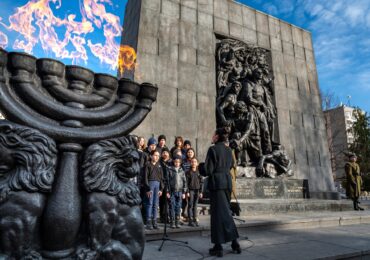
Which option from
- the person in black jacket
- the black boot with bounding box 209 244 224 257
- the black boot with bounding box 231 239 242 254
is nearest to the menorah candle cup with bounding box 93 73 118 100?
the person in black jacket

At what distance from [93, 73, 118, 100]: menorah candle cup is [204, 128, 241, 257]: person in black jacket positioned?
222 centimetres

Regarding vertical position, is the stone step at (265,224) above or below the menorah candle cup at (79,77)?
below

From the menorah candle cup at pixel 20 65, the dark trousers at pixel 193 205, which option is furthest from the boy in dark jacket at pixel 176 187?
the menorah candle cup at pixel 20 65

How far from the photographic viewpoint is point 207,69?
9.61 meters

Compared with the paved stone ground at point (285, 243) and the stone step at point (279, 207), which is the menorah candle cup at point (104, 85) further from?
the stone step at point (279, 207)

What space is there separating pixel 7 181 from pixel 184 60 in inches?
320

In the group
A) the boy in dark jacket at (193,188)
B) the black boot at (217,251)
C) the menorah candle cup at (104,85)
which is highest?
the menorah candle cup at (104,85)

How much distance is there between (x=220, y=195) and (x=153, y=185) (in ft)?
5.58

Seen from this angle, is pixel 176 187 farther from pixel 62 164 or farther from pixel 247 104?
pixel 247 104

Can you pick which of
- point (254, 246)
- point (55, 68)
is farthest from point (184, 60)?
point (55, 68)

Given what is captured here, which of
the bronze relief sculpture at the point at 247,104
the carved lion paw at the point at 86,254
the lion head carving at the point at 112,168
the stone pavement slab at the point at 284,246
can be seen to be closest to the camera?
the carved lion paw at the point at 86,254

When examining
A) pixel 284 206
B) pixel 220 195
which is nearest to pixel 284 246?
pixel 220 195

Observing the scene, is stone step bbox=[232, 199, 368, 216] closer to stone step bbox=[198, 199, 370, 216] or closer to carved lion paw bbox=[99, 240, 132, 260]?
stone step bbox=[198, 199, 370, 216]

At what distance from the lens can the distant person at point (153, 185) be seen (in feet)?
15.7
